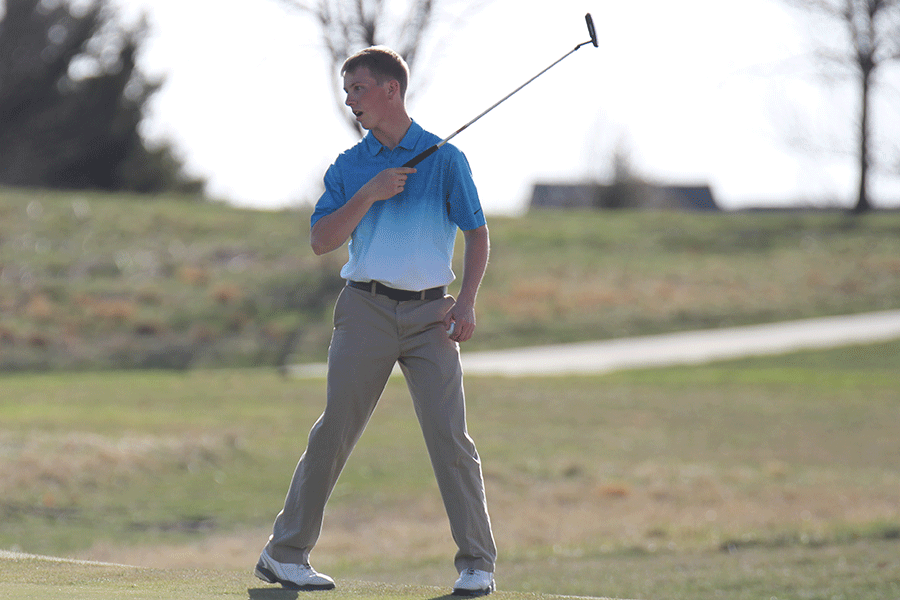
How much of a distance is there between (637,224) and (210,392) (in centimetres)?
2109

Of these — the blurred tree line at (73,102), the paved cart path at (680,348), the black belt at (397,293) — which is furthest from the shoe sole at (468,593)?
the blurred tree line at (73,102)

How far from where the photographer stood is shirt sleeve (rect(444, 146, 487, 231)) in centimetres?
429

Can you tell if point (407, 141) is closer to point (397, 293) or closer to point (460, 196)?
point (460, 196)

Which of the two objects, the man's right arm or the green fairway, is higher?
the man's right arm

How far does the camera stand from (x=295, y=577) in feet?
14.2

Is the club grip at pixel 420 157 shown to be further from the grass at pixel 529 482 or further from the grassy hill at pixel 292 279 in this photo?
the grassy hill at pixel 292 279

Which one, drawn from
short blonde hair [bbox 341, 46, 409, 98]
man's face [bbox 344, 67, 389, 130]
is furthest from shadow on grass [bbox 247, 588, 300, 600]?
short blonde hair [bbox 341, 46, 409, 98]

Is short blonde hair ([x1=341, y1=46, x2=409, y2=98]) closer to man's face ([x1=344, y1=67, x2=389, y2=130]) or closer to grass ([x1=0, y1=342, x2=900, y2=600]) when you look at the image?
man's face ([x1=344, y1=67, x2=389, y2=130])

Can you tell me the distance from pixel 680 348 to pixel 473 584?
1942 centimetres

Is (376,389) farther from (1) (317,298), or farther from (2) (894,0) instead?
(2) (894,0)

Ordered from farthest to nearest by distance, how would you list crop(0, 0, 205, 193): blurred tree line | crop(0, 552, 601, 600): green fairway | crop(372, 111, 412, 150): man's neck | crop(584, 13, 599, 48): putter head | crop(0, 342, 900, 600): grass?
crop(0, 0, 205, 193): blurred tree line < crop(0, 342, 900, 600): grass < crop(584, 13, 599, 48): putter head < crop(372, 111, 412, 150): man's neck < crop(0, 552, 601, 600): green fairway

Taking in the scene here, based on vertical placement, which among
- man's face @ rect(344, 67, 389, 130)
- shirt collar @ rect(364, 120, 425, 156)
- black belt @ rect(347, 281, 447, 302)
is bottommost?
black belt @ rect(347, 281, 447, 302)

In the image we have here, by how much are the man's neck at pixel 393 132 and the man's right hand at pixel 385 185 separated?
0.25 metres

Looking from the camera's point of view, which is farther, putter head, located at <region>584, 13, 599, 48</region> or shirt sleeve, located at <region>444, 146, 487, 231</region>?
putter head, located at <region>584, 13, 599, 48</region>
